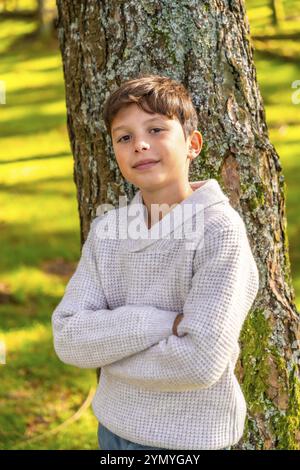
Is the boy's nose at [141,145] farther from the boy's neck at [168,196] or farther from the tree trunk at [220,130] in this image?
the tree trunk at [220,130]

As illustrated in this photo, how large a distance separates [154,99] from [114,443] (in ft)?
2.86

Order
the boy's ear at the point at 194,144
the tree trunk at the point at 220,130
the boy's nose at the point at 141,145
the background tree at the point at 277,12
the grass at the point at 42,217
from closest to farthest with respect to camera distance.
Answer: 1. the boy's nose at the point at 141,145
2. the boy's ear at the point at 194,144
3. the tree trunk at the point at 220,130
4. the grass at the point at 42,217
5. the background tree at the point at 277,12

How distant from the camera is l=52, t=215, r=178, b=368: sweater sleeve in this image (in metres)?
1.72

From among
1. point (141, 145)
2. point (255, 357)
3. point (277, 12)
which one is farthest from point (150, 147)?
point (277, 12)

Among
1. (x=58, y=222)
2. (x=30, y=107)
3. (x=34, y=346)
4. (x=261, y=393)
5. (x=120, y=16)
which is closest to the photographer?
(x=120, y=16)

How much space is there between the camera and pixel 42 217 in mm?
5777

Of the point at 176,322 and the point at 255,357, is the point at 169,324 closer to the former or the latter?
the point at 176,322

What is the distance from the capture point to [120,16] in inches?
88.8

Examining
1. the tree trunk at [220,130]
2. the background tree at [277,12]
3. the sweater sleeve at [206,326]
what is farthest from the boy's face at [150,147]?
Answer: the background tree at [277,12]

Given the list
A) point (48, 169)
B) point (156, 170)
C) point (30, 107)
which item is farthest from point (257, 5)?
point (156, 170)

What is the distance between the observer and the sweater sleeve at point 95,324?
67.6 inches

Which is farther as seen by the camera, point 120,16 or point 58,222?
point 58,222

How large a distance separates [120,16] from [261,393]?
128 cm
